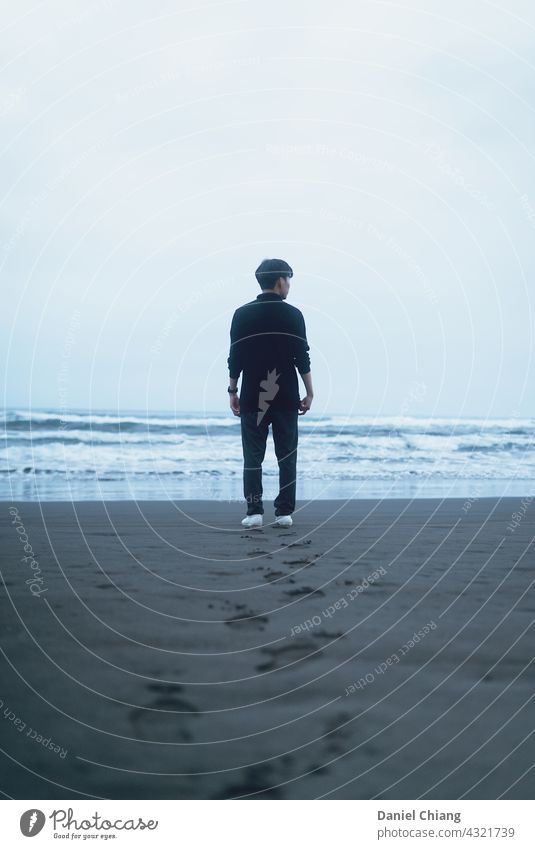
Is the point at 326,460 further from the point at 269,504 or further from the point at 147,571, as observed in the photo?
Answer: the point at 147,571

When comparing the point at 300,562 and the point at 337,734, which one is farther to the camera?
the point at 300,562

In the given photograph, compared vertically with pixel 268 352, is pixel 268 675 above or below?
below

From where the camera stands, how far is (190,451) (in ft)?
49.5

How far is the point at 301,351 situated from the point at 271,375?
1.04ft

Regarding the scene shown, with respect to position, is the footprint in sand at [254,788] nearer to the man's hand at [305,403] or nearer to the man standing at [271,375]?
the man standing at [271,375]

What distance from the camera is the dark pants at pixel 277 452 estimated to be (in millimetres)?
5430

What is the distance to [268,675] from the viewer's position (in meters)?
2.12

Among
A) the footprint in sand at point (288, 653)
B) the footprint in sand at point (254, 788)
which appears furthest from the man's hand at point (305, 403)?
the footprint in sand at point (254, 788)

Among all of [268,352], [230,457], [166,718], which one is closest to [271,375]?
[268,352]

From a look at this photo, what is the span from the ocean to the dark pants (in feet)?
8.16

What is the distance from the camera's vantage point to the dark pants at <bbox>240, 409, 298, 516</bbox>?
17.8ft

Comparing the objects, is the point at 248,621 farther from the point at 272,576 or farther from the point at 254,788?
the point at 254,788

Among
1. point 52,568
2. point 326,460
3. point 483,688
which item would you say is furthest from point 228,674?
point 326,460

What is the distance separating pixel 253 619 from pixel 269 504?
15.6 ft
